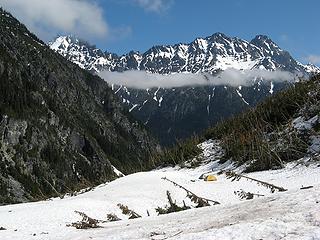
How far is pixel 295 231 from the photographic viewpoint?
5.70m

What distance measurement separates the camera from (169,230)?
7.03m

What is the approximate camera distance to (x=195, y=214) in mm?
8547

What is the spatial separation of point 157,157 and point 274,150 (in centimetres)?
1214

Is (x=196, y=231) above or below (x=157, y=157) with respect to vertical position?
below

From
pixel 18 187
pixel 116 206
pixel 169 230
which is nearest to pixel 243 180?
pixel 116 206

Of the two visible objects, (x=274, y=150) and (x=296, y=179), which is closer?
(x=296, y=179)

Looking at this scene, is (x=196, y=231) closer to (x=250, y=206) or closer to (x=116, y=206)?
(x=250, y=206)

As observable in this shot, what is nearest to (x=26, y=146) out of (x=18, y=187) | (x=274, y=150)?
(x=18, y=187)

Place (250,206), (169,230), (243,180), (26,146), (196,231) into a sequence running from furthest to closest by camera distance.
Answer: (26,146) < (243,180) < (250,206) < (169,230) < (196,231)

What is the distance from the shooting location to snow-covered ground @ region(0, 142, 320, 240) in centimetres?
606

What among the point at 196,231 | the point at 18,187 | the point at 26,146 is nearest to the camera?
the point at 196,231

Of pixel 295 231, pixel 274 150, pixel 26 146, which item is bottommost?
pixel 295 231

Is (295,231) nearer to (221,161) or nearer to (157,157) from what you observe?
(221,161)

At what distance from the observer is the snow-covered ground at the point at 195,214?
6059 millimetres
